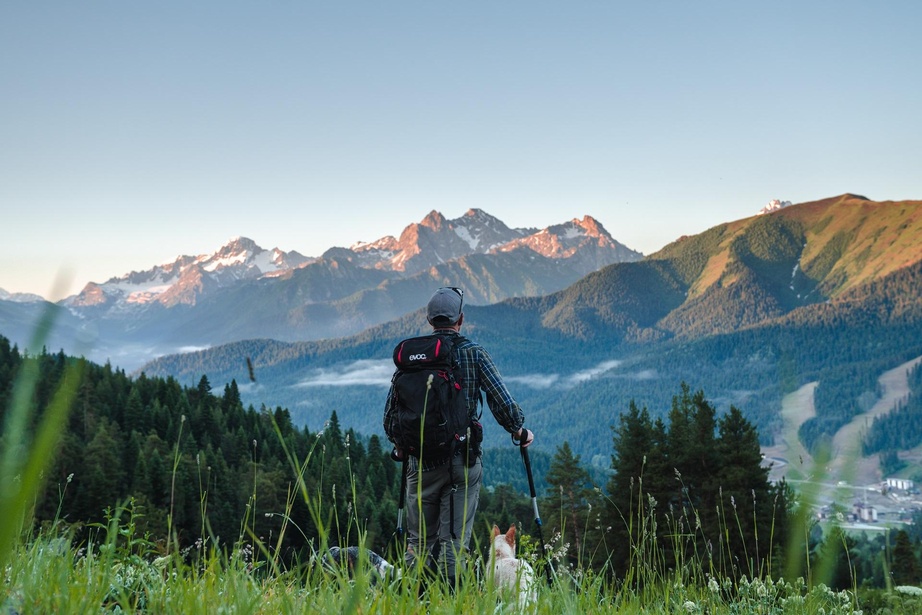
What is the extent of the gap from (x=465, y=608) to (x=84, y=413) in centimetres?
9160

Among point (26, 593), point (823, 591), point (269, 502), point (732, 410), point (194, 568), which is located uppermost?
point (26, 593)

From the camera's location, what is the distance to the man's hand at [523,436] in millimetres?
6802

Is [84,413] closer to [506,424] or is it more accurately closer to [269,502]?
[269,502]

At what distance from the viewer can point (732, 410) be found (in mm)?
39312

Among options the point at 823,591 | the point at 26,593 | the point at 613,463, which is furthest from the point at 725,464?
the point at 26,593

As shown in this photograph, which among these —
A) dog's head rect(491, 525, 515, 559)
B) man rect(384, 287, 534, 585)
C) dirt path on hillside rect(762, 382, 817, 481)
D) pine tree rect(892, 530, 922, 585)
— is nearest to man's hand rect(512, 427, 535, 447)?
man rect(384, 287, 534, 585)

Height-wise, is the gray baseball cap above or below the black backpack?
above

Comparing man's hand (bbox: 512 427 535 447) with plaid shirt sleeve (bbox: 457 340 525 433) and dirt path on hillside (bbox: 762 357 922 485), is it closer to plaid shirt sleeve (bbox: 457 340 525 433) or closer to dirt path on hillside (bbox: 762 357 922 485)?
plaid shirt sleeve (bbox: 457 340 525 433)

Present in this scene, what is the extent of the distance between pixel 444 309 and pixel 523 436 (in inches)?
55.7

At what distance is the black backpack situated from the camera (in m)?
6.59

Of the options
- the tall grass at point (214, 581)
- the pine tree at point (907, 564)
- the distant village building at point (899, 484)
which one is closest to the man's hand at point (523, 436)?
the tall grass at point (214, 581)

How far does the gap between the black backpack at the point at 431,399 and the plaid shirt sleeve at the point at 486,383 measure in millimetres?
493

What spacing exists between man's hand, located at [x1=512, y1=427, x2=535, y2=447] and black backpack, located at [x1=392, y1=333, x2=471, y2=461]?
1.69 feet

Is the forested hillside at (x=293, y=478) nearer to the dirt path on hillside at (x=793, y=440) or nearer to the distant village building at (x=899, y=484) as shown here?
the distant village building at (x=899, y=484)
